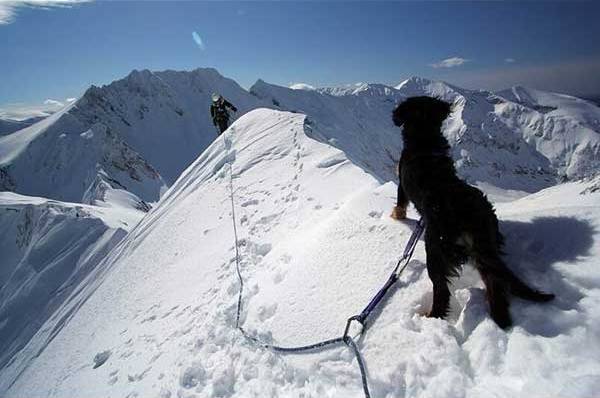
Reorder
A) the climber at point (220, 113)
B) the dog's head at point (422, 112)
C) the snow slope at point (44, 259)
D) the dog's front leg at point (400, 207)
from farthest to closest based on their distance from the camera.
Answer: the climber at point (220, 113) < the snow slope at point (44, 259) < the dog's front leg at point (400, 207) < the dog's head at point (422, 112)

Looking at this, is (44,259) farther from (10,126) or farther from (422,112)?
(10,126)

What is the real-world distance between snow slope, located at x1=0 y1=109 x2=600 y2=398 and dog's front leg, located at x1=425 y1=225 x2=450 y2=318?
11 centimetres

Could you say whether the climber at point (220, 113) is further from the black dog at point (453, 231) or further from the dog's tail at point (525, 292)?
the dog's tail at point (525, 292)

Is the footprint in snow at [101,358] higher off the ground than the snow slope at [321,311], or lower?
lower

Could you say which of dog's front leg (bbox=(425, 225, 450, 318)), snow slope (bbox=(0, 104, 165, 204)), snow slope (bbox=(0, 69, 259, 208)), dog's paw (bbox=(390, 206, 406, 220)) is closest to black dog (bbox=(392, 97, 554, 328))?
dog's front leg (bbox=(425, 225, 450, 318))

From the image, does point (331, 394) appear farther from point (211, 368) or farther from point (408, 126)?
point (408, 126)

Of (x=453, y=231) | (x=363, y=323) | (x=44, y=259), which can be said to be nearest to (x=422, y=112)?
(x=453, y=231)

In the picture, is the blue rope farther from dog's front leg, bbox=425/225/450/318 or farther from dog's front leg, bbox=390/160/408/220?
dog's front leg, bbox=425/225/450/318

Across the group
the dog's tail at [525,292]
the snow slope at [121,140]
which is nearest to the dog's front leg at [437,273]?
the dog's tail at [525,292]

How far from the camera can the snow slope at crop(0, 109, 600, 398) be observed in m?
2.34

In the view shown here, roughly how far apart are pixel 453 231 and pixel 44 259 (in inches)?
989

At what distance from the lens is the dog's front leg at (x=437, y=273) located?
272 cm

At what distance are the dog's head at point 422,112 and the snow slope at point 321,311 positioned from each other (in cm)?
112

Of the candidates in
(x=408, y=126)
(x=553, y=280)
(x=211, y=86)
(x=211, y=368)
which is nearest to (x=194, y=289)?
(x=211, y=368)
